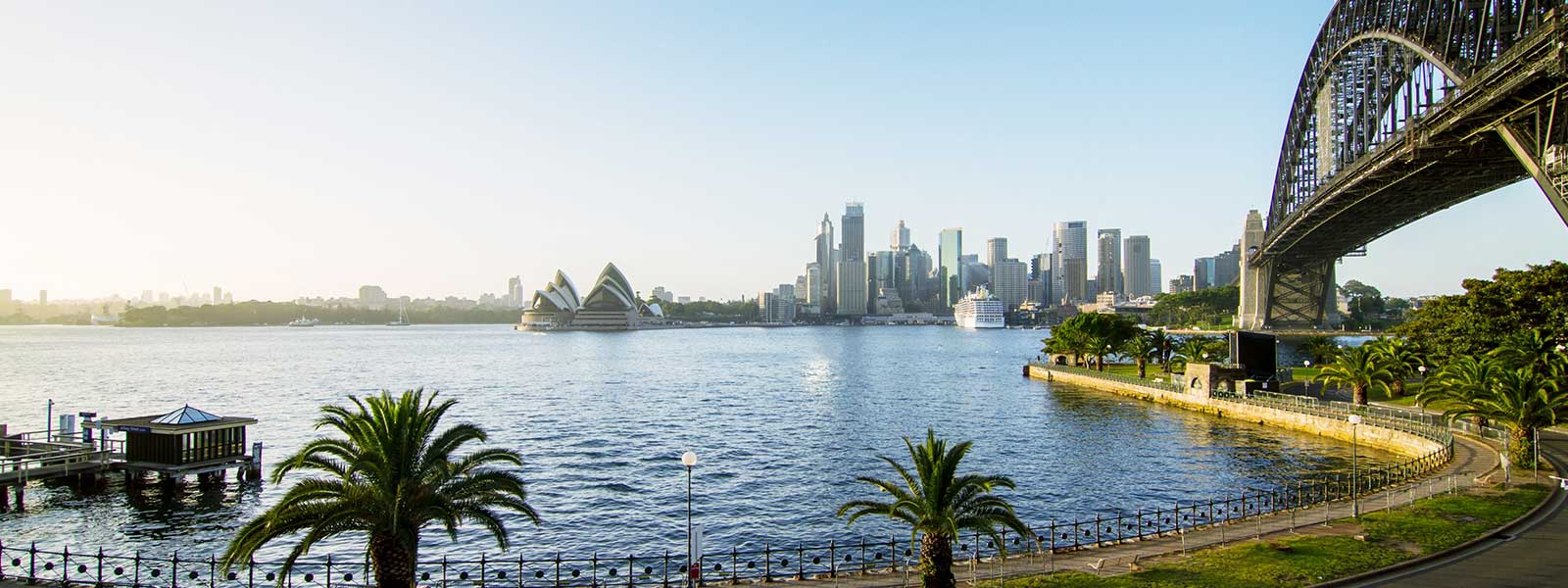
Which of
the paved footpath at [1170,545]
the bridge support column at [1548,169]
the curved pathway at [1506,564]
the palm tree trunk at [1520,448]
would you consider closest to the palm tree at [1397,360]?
the bridge support column at [1548,169]

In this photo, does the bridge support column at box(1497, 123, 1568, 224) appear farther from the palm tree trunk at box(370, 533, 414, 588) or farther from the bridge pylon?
the bridge pylon

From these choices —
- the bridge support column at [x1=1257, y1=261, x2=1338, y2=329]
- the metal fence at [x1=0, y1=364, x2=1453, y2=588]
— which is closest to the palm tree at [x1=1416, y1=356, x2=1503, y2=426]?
the metal fence at [x1=0, y1=364, x2=1453, y2=588]

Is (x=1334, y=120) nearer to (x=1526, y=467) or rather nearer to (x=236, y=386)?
(x=1526, y=467)

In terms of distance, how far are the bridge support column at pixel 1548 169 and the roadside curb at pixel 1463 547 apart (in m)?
14.5

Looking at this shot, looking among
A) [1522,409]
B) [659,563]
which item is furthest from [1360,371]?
[659,563]

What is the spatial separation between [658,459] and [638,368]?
232 feet

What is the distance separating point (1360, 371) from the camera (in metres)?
52.7

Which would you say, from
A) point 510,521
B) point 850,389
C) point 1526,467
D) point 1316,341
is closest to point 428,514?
point 510,521

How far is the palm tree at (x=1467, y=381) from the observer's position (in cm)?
3412

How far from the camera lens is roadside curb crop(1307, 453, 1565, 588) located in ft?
59.9

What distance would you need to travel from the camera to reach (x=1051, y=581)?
18.8m

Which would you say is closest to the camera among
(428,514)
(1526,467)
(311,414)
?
(428,514)

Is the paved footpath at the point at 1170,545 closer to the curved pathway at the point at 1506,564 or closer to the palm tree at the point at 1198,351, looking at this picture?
the curved pathway at the point at 1506,564

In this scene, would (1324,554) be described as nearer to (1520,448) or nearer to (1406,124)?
(1520,448)
